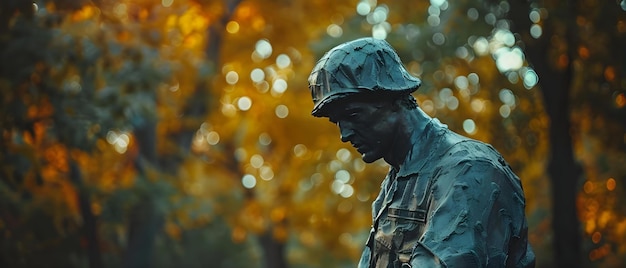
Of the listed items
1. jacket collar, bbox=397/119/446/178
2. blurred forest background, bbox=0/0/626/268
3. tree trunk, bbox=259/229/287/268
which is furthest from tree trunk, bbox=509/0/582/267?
jacket collar, bbox=397/119/446/178

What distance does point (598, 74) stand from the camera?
57.5ft

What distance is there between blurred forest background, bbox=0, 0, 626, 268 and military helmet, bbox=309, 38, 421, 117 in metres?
9.16

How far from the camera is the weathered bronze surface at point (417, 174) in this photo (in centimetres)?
447

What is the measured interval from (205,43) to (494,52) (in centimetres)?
611

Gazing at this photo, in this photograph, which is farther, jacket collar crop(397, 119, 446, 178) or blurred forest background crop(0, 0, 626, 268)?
blurred forest background crop(0, 0, 626, 268)

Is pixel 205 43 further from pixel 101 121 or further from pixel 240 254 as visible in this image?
pixel 240 254

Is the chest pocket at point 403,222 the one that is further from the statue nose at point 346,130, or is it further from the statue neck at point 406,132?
the statue nose at point 346,130

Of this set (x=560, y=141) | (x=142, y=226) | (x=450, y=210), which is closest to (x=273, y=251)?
(x=142, y=226)

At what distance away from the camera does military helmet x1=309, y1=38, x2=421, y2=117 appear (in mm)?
4695

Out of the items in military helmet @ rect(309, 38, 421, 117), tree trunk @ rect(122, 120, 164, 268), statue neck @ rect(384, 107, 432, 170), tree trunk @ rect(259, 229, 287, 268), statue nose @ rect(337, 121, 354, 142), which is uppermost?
military helmet @ rect(309, 38, 421, 117)

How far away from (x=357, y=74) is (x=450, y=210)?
0.67 metres

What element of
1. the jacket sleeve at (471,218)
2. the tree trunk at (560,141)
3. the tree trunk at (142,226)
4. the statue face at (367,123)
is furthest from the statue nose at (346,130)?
the tree trunk at (142,226)

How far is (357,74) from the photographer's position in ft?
15.4

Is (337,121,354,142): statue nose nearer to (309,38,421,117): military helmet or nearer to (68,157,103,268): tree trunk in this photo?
(309,38,421,117): military helmet
